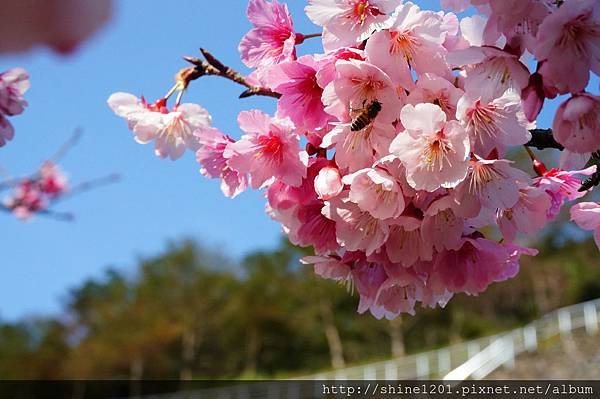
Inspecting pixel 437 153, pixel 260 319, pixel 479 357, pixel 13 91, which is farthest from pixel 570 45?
pixel 260 319

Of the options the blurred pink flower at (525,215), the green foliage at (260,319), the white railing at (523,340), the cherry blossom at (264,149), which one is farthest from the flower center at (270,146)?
the green foliage at (260,319)

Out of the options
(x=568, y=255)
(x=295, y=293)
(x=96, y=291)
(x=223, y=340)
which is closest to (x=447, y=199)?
(x=295, y=293)

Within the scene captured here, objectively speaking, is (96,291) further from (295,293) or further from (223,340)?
(295,293)

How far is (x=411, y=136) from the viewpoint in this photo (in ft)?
2.29

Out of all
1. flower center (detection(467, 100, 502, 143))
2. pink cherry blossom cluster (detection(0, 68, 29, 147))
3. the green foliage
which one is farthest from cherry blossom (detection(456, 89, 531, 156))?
the green foliage

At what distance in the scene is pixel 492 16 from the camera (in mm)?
652

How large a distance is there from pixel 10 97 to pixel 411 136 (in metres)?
0.70

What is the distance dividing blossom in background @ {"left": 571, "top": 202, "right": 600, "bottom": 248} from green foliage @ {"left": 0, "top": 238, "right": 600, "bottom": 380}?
→ 1396 cm

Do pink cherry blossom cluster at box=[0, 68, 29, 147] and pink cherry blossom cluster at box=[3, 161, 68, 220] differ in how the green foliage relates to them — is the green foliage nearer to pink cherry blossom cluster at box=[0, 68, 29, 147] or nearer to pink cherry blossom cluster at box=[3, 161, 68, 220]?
pink cherry blossom cluster at box=[3, 161, 68, 220]

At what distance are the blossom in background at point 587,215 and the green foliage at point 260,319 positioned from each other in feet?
45.8

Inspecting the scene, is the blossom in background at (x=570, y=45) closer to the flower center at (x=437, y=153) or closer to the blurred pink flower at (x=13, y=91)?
the flower center at (x=437, y=153)

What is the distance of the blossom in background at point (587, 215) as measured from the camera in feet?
2.81

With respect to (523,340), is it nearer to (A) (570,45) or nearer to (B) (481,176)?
(B) (481,176)

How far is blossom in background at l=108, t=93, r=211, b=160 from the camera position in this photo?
0.94m
